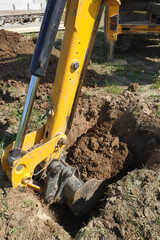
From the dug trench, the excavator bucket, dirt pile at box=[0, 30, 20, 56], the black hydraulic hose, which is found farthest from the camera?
dirt pile at box=[0, 30, 20, 56]

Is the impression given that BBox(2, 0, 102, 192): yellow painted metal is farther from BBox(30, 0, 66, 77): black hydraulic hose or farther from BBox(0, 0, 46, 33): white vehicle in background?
BBox(0, 0, 46, 33): white vehicle in background

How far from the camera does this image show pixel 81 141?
367cm

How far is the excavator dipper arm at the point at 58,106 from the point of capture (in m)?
2.03

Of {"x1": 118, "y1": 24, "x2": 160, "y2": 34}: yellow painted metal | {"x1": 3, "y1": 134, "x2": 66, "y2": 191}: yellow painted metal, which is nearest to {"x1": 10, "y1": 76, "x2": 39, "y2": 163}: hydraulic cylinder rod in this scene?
{"x1": 3, "y1": 134, "x2": 66, "y2": 191}: yellow painted metal

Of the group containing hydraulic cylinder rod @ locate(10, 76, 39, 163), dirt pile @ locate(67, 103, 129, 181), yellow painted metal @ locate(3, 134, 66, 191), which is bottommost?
dirt pile @ locate(67, 103, 129, 181)

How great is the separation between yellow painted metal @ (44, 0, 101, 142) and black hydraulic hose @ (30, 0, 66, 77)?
18 cm

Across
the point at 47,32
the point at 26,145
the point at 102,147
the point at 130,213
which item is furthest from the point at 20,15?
the point at 130,213

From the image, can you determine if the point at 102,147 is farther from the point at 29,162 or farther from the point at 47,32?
the point at 47,32

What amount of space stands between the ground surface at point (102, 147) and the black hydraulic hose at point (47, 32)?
1.62 meters

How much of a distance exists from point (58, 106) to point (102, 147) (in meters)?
1.43

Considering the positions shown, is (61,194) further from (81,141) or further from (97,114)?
(97,114)

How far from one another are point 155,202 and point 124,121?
167cm

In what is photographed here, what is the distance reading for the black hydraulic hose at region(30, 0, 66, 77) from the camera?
1.98 meters

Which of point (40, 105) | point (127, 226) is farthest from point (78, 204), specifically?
point (40, 105)
